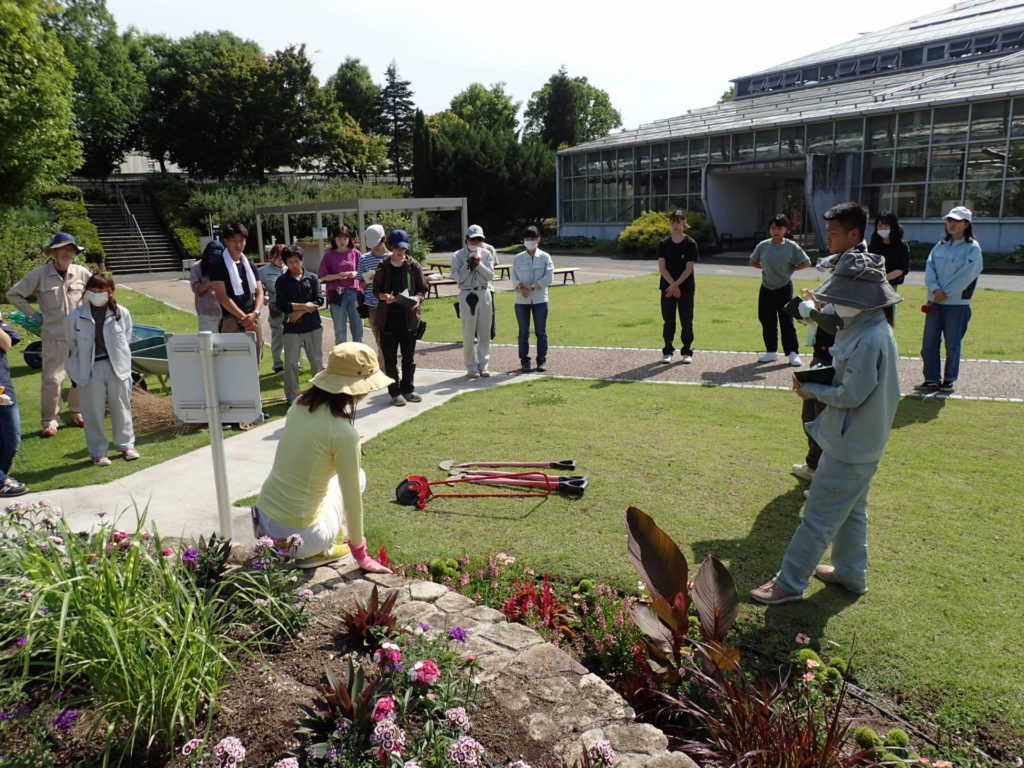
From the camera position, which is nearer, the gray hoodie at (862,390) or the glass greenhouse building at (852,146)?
the gray hoodie at (862,390)

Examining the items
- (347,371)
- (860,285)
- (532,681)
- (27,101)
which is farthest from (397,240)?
(27,101)

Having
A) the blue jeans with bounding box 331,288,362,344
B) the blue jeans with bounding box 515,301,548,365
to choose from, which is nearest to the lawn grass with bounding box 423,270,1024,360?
the blue jeans with bounding box 515,301,548,365

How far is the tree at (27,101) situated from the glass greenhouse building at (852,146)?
25.3 meters

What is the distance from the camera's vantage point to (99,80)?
41562 mm

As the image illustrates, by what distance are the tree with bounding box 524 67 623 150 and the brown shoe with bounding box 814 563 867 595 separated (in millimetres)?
55030

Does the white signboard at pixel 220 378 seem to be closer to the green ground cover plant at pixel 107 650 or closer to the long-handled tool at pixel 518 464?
the green ground cover plant at pixel 107 650

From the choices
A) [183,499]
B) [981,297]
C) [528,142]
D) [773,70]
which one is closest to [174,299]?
[183,499]

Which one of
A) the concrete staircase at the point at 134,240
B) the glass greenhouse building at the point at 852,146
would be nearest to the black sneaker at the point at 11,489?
the glass greenhouse building at the point at 852,146

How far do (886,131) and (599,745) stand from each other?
32.3m

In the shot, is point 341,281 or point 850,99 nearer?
point 341,281

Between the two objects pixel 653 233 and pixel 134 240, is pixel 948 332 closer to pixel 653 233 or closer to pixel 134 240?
pixel 653 233

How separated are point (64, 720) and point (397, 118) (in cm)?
6731

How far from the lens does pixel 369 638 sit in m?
3.41

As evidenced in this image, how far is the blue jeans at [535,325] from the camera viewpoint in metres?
10.3
